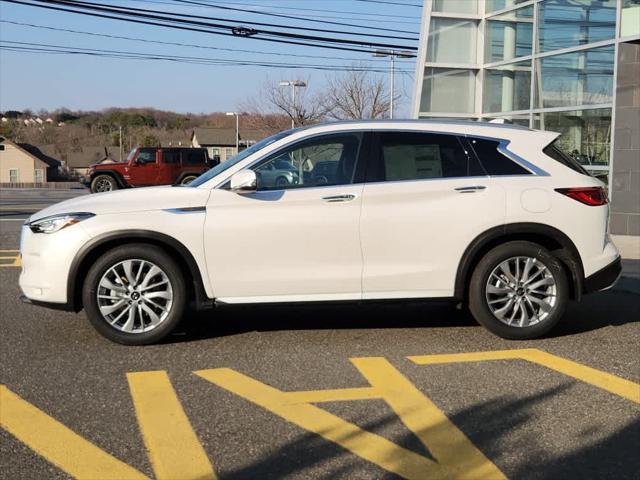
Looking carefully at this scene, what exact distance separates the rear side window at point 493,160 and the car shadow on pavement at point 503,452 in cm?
233

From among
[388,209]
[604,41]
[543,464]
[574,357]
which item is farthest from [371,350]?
[604,41]

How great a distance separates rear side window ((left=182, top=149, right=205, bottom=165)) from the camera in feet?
91.2

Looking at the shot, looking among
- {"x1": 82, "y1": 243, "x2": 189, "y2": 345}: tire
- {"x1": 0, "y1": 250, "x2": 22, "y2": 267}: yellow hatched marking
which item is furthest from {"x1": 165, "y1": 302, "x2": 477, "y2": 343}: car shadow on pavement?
{"x1": 0, "y1": 250, "x2": 22, "y2": 267}: yellow hatched marking

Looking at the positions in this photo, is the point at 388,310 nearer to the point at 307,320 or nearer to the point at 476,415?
the point at 307,320

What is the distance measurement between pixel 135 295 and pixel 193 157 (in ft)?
74.1

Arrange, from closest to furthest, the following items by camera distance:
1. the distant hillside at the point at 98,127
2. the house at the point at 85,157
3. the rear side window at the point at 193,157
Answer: the rear side window at the point at 193,157 < the house at the point at 85,157 < the distant hillside at the point at 98,127

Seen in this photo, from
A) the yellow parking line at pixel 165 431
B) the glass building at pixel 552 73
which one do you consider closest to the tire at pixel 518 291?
the yellow parking line at pixel 165 431

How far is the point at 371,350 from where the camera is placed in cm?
589

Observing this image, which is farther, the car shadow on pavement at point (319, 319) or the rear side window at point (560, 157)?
the car shadow on pavement at point (319, 319)

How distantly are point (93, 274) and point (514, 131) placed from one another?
3490mm

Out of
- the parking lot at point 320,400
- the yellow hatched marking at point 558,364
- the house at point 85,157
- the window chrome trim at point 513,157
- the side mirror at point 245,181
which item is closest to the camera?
the parking lot at point 320,400

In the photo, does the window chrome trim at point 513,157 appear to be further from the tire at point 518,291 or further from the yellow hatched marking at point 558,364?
the yellow hatched marking at point 558,364

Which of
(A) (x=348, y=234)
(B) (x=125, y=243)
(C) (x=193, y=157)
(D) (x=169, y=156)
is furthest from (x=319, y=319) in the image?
(C) (x=193, y=157)

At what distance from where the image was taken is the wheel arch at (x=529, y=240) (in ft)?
20.0
